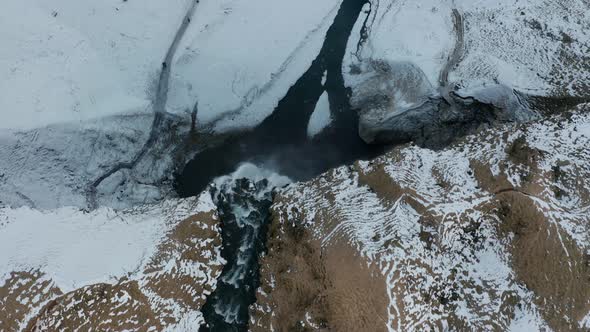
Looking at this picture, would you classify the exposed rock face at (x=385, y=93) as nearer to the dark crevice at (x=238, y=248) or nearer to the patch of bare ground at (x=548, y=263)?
the dark crevice at (x=238, y=248)

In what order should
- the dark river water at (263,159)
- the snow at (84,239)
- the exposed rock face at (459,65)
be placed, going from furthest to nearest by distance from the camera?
the exposed rock face at (459,65) < the dark river water at (263,159) < the snow at (84,239)

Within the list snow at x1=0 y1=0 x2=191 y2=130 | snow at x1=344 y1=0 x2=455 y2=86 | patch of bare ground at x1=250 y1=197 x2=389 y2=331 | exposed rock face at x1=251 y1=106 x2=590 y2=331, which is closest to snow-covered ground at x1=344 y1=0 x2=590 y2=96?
snow at x1=344 y1=0 x2=455 y2=86

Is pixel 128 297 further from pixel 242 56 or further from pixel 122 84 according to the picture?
pixel 242 56

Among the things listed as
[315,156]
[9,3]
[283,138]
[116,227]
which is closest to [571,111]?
[315,156]

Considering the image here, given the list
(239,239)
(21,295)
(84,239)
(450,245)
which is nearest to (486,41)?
(450,245)

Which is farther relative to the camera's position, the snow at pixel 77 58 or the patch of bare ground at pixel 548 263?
the snow at pixel 77 58

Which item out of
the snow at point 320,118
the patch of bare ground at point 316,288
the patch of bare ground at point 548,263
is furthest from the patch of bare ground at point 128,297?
the patch of bare ground at point 548,263
